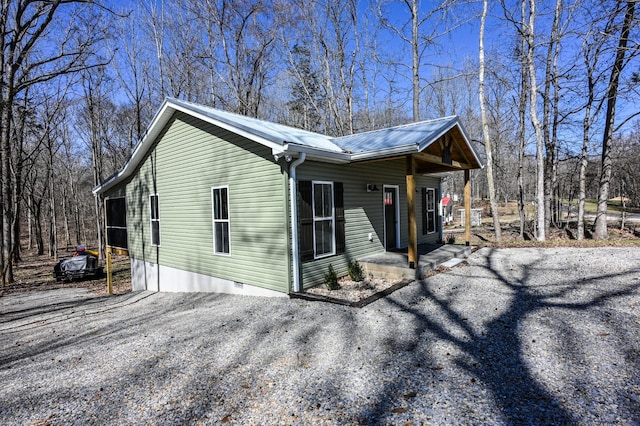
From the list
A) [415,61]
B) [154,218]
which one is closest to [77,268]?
[154,218]

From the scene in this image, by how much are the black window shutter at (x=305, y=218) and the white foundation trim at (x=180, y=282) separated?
942mm

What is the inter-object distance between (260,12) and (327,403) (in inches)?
700

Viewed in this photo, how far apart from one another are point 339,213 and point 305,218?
1.05 metres

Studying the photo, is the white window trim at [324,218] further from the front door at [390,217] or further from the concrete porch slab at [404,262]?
the front door at [390,217]

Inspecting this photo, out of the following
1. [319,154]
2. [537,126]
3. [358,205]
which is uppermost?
[537,126]

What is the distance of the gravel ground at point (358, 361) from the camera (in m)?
2.72

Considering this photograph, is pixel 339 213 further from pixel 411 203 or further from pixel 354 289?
pixel 354 289

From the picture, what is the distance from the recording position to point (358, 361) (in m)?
3.56

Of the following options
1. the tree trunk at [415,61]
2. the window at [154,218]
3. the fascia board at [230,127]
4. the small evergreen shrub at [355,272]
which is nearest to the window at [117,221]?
the window at [154,218]

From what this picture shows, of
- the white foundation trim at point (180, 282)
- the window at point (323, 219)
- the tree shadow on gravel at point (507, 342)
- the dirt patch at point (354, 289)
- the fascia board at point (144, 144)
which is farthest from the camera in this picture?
the fascia board at point (144, 144)

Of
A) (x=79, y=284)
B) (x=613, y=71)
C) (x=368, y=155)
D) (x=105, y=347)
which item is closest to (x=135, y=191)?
(x=79, y=284)

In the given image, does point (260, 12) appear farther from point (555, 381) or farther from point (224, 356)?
point (555, 381)

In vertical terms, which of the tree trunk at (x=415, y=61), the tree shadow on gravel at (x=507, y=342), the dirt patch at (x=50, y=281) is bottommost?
the dirt patch at (x=50, y=281)

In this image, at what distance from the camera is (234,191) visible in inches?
286
